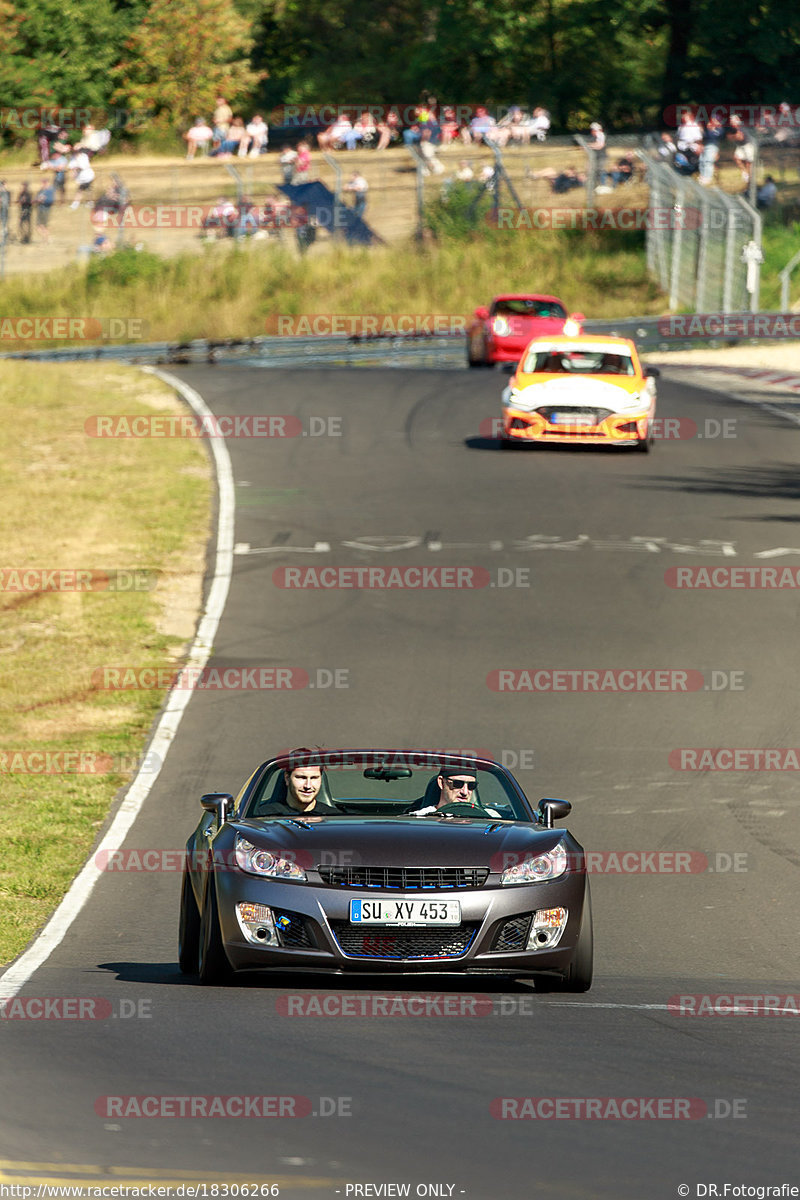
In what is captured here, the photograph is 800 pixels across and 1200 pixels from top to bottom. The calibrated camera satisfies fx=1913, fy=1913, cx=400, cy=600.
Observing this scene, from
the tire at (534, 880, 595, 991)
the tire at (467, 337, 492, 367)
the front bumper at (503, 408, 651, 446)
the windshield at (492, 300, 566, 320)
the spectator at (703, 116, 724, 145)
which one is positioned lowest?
the tire at (467, 337, 492, 367)

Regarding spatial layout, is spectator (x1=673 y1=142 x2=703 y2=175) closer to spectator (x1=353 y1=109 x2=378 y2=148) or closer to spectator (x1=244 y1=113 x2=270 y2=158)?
spectator (x1=353 y1=109 x2=378 y2=148)

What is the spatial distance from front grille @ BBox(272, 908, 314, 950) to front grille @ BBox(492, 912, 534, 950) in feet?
2.80

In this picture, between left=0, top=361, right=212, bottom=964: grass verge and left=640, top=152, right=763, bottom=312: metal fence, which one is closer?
left=0, top=361, right=212, bottom=964: grass verge

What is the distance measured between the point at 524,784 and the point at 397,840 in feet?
21.9

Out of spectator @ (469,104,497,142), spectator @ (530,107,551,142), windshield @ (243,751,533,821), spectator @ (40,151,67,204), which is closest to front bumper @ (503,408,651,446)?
windshield @ (243,751,533,821)

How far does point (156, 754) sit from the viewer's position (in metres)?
17.1

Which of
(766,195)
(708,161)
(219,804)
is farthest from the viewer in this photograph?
(766,195)

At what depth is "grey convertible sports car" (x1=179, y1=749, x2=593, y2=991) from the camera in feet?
28.3

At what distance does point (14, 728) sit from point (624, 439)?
1397cm

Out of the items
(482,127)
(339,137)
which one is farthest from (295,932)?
(339,137)

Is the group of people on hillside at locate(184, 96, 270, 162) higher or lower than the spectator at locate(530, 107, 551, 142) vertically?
lower

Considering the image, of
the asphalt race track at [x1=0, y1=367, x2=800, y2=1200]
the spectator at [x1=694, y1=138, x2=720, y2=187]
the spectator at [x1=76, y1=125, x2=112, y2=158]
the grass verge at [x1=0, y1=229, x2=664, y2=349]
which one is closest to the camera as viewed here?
the asphalt race track at [x1=0, y1=367, x2=800, y2=1200]

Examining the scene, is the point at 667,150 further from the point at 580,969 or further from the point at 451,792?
the point at 580,969

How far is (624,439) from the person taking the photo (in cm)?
3031
